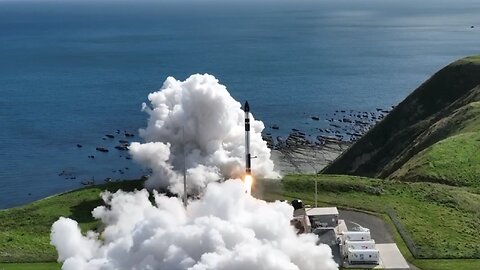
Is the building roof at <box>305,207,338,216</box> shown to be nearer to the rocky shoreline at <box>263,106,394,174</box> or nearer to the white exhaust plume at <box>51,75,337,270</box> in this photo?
the white exhaust plume at <box>51,75,337,270</box>

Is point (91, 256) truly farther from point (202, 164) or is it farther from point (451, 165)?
point (451, 165)

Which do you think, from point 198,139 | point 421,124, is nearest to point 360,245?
point 198,139

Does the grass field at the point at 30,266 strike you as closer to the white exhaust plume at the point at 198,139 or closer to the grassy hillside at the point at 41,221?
the grassy hillside at the point at 41,221

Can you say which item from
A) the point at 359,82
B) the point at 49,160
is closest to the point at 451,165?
the point at 49,160

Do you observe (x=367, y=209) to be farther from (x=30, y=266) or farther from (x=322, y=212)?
(x=30, y=266)

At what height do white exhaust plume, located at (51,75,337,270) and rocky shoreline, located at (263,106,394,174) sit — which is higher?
white exhaust plume, located at (51,75,337,270)

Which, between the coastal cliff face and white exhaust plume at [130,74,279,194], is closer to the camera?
white exhaust plume at [130,74,279,194]

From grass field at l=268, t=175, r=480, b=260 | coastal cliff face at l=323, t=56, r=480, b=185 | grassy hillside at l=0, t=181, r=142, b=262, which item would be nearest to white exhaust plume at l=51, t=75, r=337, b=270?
grassy hillside at l=0, t=181, r=142, b=262
